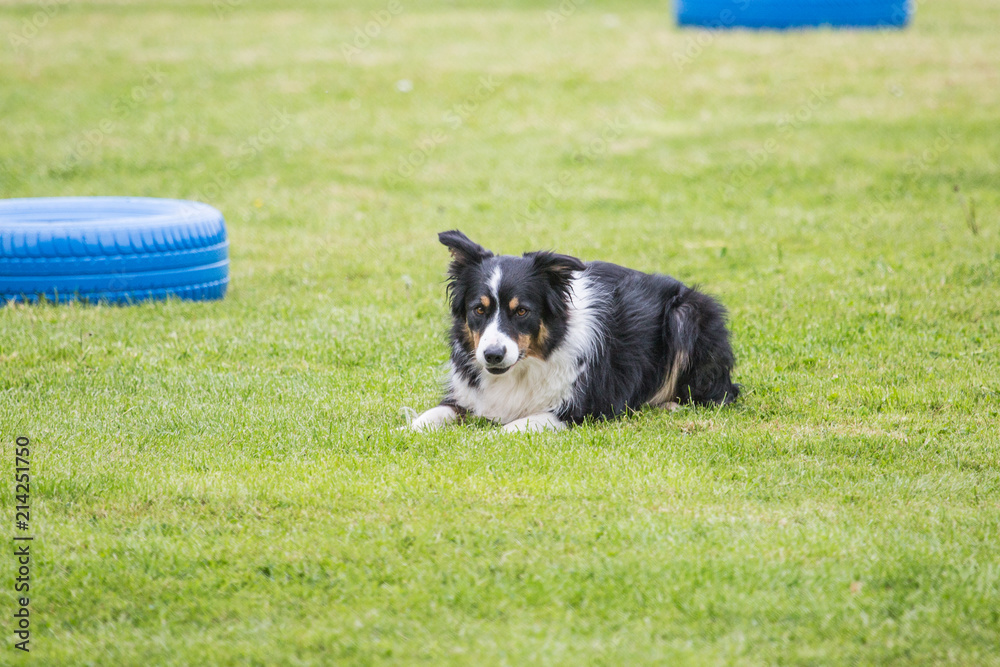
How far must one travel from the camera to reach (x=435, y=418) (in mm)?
6297

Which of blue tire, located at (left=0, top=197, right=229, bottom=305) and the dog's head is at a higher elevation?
the dog's head

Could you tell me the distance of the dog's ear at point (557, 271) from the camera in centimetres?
616

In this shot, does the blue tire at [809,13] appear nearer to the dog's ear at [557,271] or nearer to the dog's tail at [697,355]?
the dog's tail at [697,355]

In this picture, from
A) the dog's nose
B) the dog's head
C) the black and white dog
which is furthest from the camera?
the black and white dog

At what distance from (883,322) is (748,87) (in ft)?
33.4

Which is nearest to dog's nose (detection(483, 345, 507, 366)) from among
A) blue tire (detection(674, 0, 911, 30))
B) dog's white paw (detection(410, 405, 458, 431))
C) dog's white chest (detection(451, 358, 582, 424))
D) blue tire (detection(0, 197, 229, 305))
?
dog's white chest (detection(451, 358, 582, 424))

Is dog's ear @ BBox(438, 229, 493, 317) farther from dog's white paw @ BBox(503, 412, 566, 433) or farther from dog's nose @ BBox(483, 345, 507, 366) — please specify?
dog's white paw @ BBox(503, 412, 566, 433)

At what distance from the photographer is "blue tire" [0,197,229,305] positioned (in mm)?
8664

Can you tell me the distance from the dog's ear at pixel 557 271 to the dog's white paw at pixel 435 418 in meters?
0.84

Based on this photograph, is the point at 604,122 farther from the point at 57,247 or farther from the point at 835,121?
the point at 57,247

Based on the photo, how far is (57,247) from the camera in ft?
28.4

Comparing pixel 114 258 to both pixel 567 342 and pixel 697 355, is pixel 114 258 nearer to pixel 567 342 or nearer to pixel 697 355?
pixel 567 342

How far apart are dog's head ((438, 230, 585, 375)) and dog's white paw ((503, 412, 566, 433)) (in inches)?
13.5

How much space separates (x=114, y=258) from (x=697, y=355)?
4.84m
